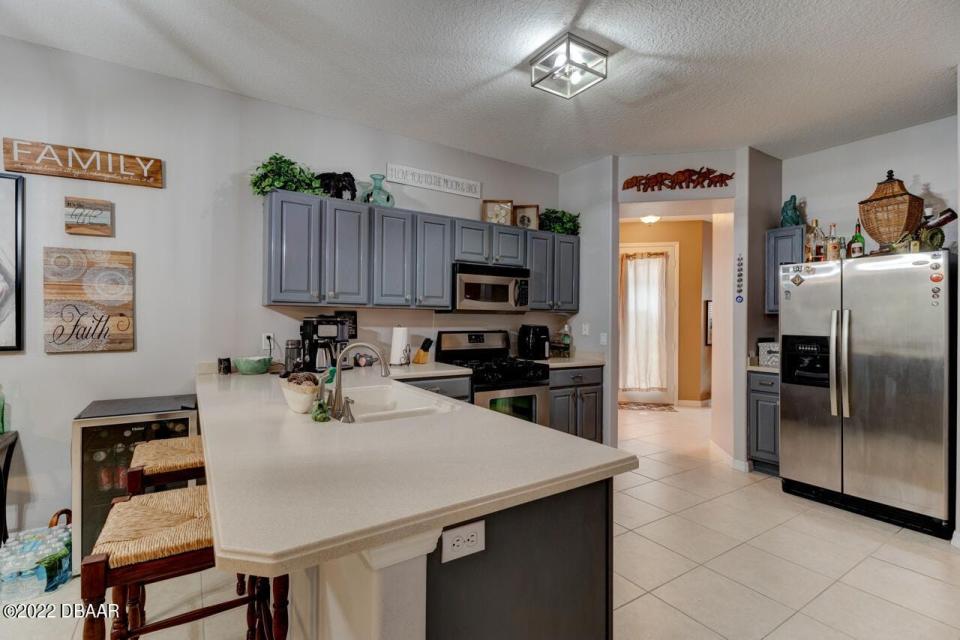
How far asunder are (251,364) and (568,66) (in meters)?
2.62

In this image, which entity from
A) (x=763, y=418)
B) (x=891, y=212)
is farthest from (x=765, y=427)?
(x=891, y=212)

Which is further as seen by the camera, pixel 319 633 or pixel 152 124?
pixel 152 124

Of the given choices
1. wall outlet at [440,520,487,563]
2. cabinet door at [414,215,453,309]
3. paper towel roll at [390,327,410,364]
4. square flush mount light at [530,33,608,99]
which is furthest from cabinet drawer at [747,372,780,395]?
wall outlet at [440,520,487,563]

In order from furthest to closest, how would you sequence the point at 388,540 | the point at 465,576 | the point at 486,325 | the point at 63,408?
1. the point at 486,325
2. the point at 63,408
3. the point at 465,576
4. the point at 388,540

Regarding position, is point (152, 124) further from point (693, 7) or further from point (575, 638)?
point (575, 638)

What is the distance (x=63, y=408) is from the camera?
2.66 metres

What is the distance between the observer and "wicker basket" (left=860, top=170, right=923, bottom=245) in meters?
3.17

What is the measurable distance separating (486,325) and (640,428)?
101 inches

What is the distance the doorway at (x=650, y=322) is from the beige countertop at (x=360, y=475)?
5770 mm

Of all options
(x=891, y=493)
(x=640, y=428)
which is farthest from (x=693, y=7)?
(x=640, y=428)

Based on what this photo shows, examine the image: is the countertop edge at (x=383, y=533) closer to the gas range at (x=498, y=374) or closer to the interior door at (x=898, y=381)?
the gas range at (x=498, y=374)

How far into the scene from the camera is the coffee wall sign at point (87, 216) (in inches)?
104

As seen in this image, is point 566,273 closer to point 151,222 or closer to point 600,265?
point 600,265

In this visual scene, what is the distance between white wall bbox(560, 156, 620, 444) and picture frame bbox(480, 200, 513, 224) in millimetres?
840
